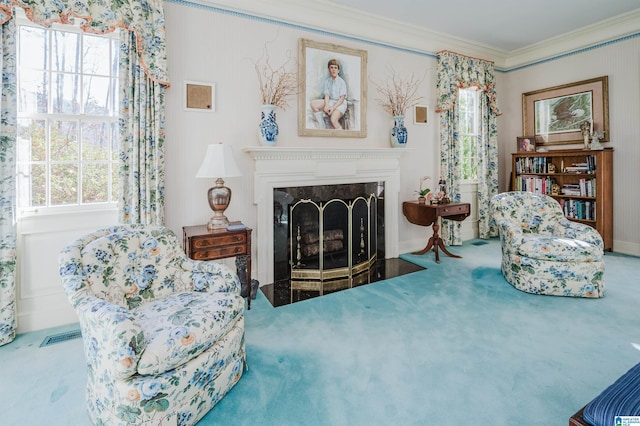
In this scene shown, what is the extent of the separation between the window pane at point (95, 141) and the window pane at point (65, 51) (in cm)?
45

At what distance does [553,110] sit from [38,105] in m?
6.33

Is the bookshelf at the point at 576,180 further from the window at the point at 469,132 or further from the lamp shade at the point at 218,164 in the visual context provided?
the lamp shade at the point at 218,164

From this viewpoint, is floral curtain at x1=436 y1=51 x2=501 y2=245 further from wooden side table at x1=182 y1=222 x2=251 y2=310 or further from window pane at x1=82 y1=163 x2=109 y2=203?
window pane at x1=82 y1=163 x2=109 y2=203

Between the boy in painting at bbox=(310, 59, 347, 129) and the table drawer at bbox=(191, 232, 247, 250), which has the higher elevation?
the boy in painting at bbox=(310, 59, 347, 129)

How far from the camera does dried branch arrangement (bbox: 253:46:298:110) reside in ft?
11.7

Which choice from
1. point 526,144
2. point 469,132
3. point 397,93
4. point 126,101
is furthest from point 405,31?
point 126,101

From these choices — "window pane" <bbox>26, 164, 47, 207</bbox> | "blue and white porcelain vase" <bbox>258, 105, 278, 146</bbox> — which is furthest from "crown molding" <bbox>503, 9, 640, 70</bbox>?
"window pane" <bbox>26, 164, 47, 207</bbox>

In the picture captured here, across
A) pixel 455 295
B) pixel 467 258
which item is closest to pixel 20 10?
pixel 455 295

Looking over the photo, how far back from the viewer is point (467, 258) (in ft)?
14.6

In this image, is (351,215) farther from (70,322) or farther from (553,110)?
(553,110)

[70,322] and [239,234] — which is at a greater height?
[239,234]

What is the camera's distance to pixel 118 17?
272 centimetres

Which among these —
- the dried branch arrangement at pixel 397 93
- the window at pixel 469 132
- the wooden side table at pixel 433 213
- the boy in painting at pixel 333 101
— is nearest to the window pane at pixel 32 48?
the boy in painting at pixel 333 101

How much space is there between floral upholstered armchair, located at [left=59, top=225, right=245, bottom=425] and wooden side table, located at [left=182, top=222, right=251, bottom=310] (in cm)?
52
